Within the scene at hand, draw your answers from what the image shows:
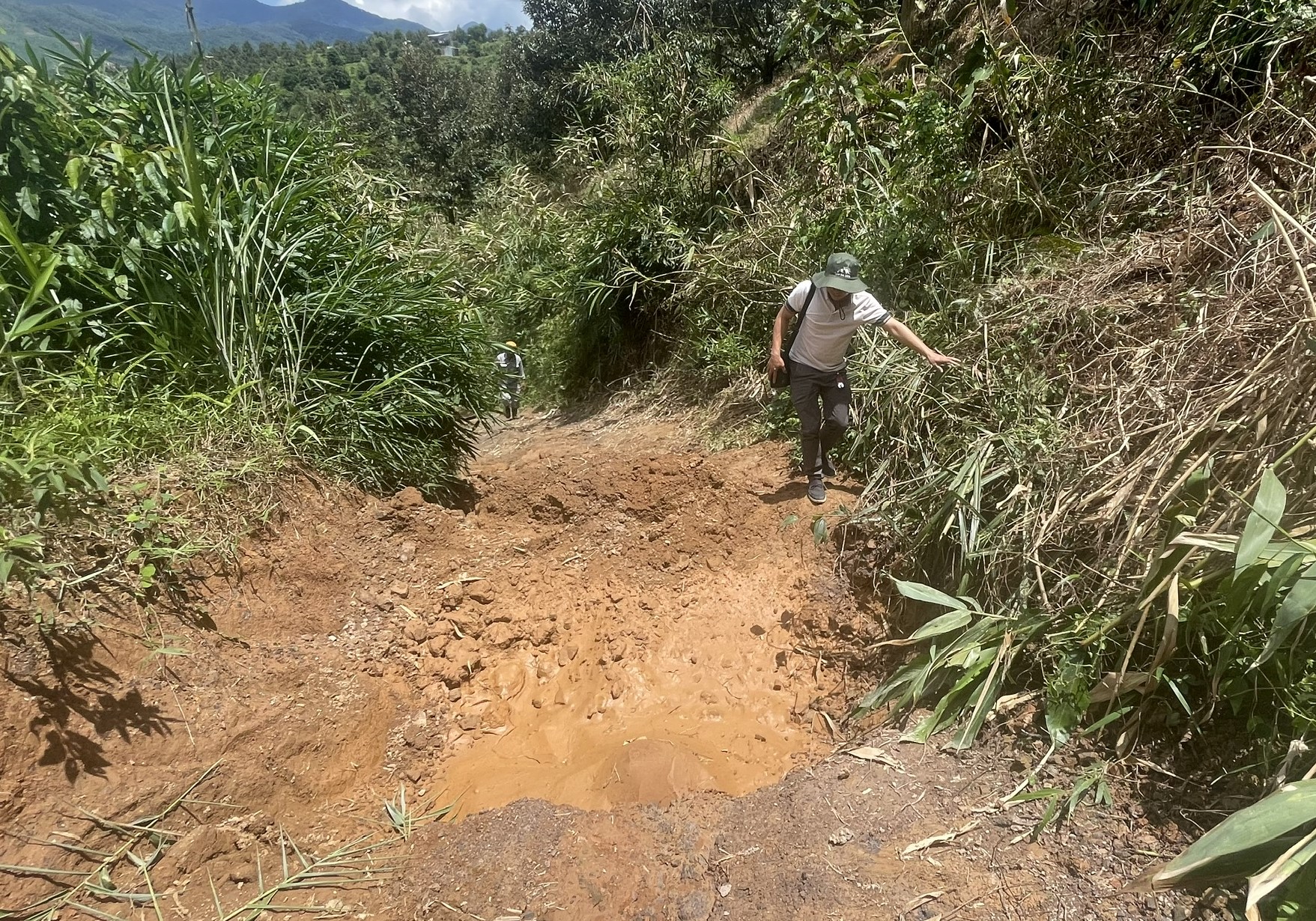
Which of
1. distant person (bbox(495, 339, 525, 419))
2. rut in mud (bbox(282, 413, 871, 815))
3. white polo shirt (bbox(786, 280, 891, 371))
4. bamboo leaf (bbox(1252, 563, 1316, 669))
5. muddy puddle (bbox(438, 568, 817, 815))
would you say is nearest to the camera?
bamboo leaf (bbox(1252, 563, 1316, 669))

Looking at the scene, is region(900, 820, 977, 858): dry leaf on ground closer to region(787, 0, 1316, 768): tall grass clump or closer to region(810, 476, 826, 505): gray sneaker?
region(787, 0, 1316, 768): tall grass clump

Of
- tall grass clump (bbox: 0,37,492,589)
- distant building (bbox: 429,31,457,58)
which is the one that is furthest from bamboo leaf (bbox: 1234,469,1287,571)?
distant building (bbox: 429,31,457,58)

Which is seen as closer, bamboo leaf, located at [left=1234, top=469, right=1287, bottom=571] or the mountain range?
bamboo leaf, located at [left=1234, top=469, right=1287, bottom=571]

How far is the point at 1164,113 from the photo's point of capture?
326 centimetres

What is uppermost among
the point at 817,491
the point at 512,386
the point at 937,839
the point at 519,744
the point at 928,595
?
the point at 928,595

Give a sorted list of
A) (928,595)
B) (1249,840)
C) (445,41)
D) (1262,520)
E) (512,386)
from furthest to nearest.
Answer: (445,41)
(512,386)
(928,595)
(1262,520)
(1249,840)

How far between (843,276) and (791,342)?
0.49 m

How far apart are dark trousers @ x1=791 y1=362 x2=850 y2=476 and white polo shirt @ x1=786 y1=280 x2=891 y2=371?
2.0 inches

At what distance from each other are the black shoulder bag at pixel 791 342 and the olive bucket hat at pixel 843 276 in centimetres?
14

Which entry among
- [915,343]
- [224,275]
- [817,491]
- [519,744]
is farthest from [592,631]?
[224,275]

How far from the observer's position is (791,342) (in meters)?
3.37

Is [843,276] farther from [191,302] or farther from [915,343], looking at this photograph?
[191,302]

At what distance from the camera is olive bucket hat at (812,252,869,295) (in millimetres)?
2910

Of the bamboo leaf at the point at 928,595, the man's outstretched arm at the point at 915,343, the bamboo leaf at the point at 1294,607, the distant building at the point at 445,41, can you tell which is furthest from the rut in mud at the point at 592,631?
the distant building at the point at 445,41
